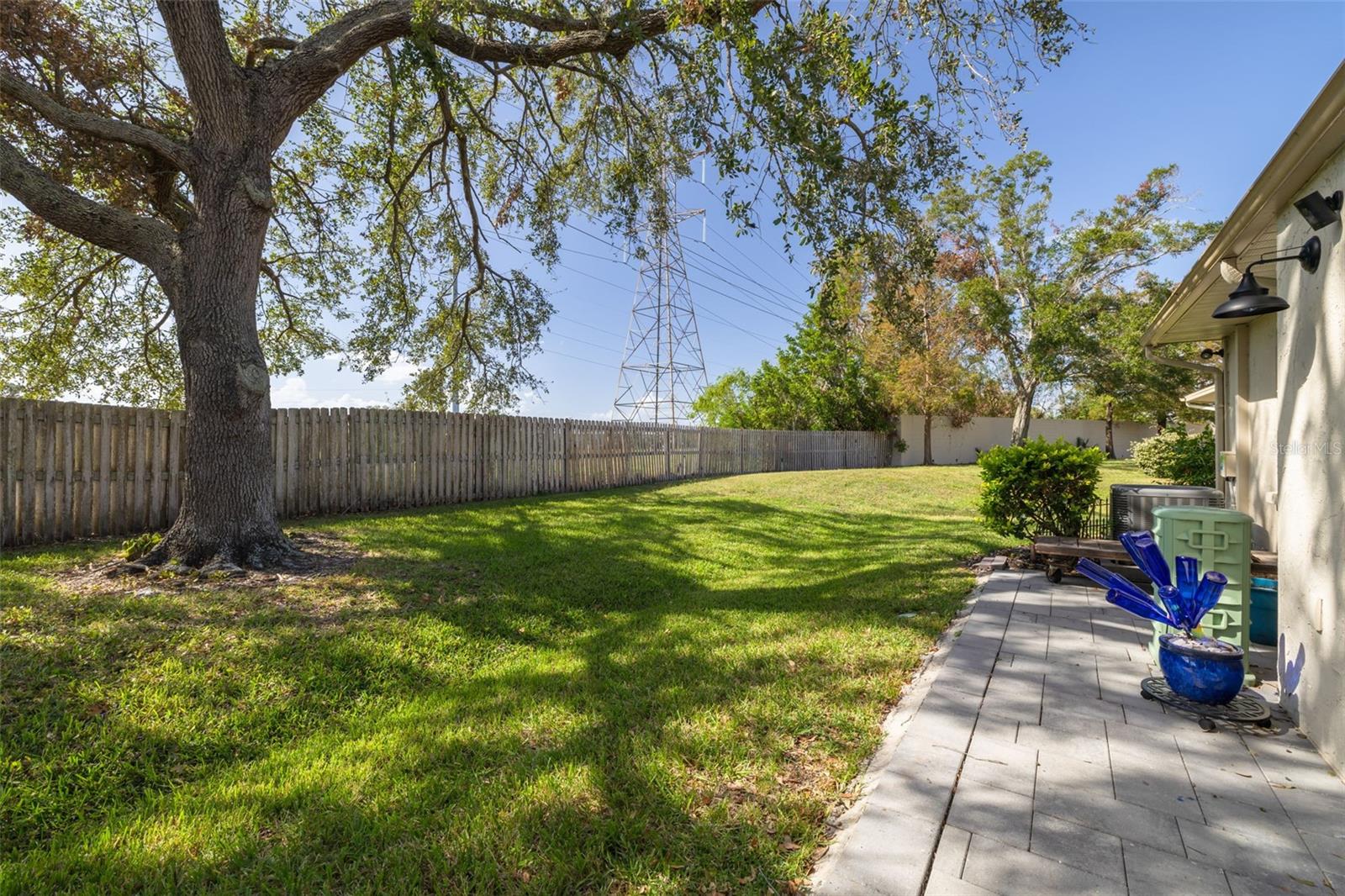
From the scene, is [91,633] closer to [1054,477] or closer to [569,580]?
[569,580]

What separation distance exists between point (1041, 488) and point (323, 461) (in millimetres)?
9359

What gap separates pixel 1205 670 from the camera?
2662 millimetres

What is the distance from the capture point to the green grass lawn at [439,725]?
1.82 m

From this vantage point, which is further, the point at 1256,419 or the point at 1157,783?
the point at 1256,419

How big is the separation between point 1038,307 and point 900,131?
19.7 meters

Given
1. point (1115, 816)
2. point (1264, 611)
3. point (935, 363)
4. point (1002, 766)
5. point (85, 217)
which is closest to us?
point (1115, 816)

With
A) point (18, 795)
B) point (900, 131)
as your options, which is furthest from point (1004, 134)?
point (18, 795)

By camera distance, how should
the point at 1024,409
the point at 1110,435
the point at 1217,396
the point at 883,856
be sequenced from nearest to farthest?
the point at 883,856 < the point at 1217,396 < the point at 1024,409 < the point at 1110,435

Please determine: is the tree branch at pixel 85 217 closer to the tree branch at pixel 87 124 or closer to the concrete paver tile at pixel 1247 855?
the tree branch at pixel 87 124

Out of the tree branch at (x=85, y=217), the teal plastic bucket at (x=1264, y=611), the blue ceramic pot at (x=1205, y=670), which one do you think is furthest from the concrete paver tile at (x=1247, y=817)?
the tree branch at (x=85, y=217)

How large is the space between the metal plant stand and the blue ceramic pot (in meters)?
0.04

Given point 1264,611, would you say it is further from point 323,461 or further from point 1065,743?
point 323,461

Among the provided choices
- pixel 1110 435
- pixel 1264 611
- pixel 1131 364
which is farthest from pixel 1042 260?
pixel 1264 611

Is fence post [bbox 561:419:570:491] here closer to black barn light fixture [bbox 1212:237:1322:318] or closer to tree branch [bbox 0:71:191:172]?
tree branch [bbox 0:71:191:172]
